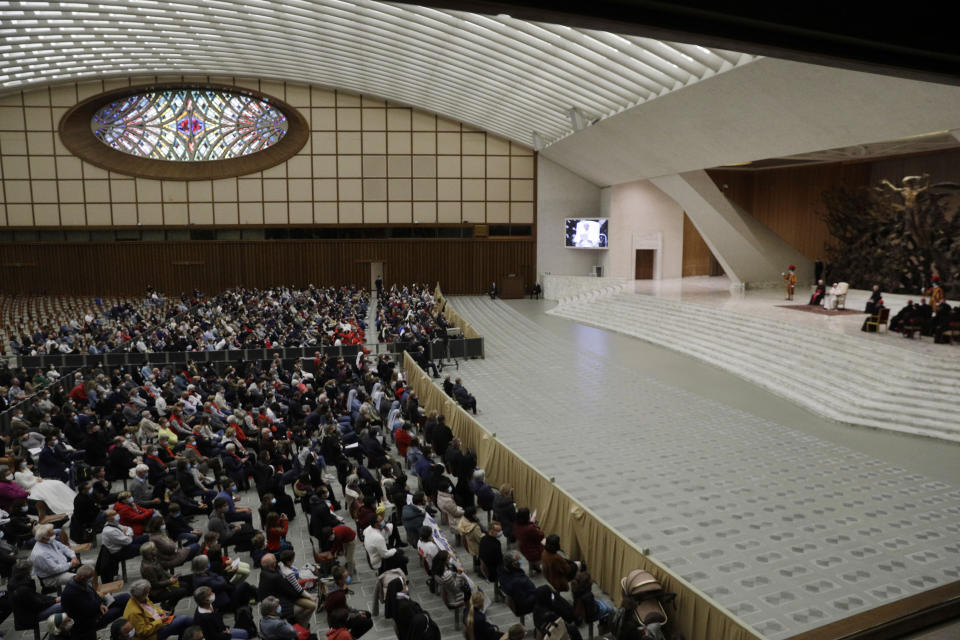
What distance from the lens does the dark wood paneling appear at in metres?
31.8

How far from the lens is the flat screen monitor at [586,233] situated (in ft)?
107

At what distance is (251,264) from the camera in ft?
108

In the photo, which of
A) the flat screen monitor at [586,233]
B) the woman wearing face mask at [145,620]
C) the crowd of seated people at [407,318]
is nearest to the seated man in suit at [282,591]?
the woman wearing face mask at [145,620]

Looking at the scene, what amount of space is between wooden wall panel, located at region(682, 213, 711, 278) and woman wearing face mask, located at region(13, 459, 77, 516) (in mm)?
30744

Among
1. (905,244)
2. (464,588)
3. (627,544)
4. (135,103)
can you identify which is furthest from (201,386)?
(135,103)

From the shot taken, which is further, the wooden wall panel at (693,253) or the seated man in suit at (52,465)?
the wooden wall panel at (693,253)

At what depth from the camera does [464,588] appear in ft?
19.6

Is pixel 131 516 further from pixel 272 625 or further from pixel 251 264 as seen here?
pixel 251 264

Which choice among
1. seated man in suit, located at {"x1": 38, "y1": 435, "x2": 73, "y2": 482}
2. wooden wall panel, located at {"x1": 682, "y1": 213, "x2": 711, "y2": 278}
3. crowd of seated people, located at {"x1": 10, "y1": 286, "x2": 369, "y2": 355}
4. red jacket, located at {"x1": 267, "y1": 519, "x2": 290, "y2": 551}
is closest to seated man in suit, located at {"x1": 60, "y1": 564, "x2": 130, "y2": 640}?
red jacket, located at {"x1": 267, "y1": 519, "x2": 290, "y2": 551}

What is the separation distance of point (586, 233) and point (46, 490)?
28.4 metres

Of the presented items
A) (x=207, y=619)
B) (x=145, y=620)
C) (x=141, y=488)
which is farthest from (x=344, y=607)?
(x=141, y=488)

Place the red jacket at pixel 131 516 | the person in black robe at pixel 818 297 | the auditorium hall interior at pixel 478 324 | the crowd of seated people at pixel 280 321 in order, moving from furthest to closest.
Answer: the person in black robe at pixel 818 297 < the crowd of seated people at pixel 280 321 < the red jacket at pixel 131 516 < the auditorium hall interior at pixel 478 324

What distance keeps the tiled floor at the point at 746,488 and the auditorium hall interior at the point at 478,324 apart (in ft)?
0.22

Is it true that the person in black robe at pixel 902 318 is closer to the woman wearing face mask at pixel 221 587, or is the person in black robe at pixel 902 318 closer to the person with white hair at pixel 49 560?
the woman wearing face mask at pixel 221 587
